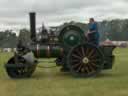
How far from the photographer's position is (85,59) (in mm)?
14281

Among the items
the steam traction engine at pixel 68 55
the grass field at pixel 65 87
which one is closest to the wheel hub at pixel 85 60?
the steam traction engine at pixel 68 55

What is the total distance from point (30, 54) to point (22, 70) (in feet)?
1.95

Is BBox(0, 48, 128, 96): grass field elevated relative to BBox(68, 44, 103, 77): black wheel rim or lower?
lower

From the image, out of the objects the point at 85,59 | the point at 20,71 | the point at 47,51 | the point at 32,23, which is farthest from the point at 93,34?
the point at 20,71

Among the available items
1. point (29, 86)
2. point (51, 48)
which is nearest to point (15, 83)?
point (29, 86)

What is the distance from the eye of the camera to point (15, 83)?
12898mm

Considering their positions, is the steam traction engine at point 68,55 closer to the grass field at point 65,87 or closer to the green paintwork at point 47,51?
the green paintwork at point 47,51

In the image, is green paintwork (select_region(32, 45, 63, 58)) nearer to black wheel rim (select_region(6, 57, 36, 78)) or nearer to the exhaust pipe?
black wheel rim (select_region(6, 57, 36, 78))

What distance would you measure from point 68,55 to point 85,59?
585 millimetres

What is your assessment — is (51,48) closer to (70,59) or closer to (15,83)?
(70,59)

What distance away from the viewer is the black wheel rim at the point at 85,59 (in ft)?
46.8

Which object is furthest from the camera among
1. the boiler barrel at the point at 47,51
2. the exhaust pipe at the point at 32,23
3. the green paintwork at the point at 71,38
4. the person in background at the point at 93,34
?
the exhaust pipe at the point at 32,23

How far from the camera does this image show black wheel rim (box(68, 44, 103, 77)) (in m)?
14.3

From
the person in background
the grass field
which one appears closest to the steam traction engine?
the person in background
